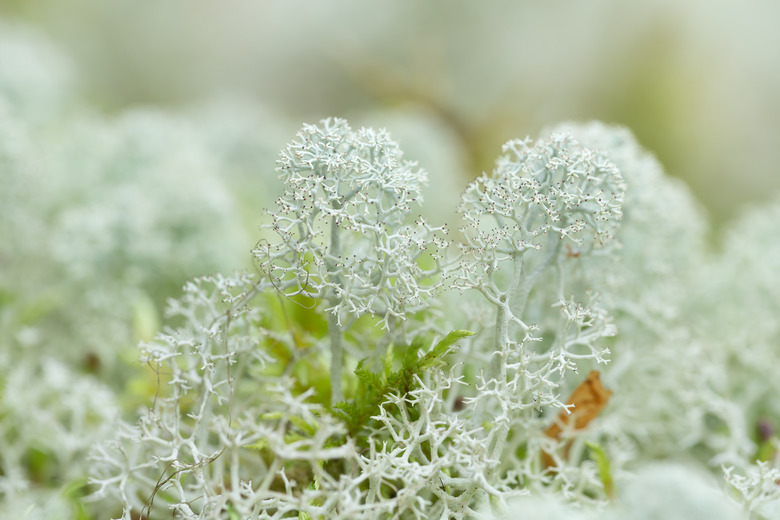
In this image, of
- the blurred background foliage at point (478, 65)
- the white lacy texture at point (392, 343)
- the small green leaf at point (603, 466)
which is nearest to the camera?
the white lacy texture at point (392, 343)

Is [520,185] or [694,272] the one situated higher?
[694,272]

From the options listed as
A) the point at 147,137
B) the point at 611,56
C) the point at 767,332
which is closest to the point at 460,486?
the point at 767,332

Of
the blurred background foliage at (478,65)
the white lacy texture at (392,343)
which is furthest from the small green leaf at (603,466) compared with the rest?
the blurred background foliage at (478,65)

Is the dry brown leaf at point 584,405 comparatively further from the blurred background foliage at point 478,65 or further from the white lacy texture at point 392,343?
the blurred background foliage at point 478,65

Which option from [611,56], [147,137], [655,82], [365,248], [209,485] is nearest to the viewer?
[209,485]

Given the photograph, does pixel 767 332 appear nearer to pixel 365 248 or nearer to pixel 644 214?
pixel 644 214

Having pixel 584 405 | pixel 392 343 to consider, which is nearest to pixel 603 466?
pixel 584 405

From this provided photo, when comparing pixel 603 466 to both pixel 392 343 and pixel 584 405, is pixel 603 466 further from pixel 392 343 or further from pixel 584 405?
pixel 392 343

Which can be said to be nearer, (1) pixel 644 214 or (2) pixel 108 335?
(1) pixel 644 214

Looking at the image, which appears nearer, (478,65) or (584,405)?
(584,405)
